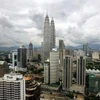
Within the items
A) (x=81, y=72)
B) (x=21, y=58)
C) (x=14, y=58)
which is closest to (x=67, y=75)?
(x=81, y=72)

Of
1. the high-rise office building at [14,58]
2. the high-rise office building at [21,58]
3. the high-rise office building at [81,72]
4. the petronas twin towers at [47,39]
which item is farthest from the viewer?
the petronas twin towers at [47,39]

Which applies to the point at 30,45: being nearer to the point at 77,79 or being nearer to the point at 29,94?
the point at 77,79

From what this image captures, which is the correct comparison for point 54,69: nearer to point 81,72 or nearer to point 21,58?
point 81,72

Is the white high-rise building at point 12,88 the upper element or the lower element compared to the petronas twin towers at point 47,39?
lower

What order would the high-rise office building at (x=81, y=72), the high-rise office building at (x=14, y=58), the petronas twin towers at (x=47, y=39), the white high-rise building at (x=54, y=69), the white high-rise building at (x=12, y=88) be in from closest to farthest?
the white high-rise building at (x=12, y=88) < the high-rise office building at (x=81, y=72) < the white high-rise building at (x=54, y=69) < the high-rise office building at (x=14, y=58) < the petronas twin towers at (x=47, y=39)

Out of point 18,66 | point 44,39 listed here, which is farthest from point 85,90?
point 44,39

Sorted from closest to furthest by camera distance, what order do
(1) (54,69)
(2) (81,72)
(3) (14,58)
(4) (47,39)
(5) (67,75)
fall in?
(5) (67,75)
(2) (81,72)
(1) (54,69)
(3) (14,58)
(4) (47,39)

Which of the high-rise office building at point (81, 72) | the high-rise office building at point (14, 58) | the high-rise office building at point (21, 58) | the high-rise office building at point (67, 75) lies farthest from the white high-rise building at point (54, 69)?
the high-rise office building at point (14, 58)

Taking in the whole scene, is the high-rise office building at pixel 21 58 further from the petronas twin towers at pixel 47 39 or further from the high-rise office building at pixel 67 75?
the high-rise office building at pixel 67 75

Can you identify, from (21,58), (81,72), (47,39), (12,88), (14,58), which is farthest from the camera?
(47,39)
